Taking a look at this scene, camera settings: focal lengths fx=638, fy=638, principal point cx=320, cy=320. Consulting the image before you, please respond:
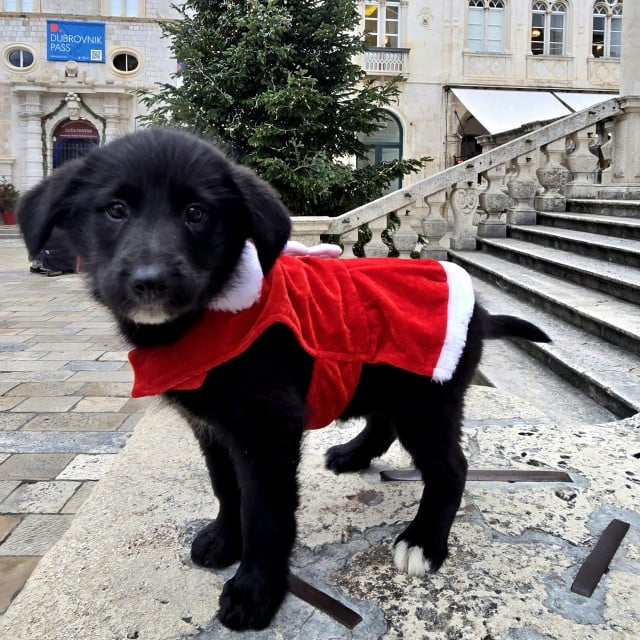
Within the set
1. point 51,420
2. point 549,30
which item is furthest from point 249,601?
point 549,30

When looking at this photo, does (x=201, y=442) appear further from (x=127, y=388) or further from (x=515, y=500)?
(x=127, y=388)

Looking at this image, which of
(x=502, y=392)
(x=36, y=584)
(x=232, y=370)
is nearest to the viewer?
(x=232, y=370)

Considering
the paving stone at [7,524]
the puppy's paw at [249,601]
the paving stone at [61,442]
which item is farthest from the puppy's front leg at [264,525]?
the paving stone at [61,442]

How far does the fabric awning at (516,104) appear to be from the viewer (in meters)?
21.6

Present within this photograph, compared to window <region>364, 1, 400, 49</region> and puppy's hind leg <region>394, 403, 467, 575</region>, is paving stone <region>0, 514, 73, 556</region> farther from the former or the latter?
window <region>364, 1, 400, 49</region>

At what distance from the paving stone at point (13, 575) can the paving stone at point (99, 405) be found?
2.00 meters

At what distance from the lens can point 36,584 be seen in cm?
190

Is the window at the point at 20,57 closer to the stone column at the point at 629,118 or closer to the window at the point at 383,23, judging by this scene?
the window at the point at 383,23

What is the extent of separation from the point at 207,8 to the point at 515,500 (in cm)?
856

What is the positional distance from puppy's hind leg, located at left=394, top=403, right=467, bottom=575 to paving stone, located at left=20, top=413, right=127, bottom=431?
2.66 m

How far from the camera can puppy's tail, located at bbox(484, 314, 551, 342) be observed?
7.52 feet

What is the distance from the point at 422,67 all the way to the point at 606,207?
56.4 ft

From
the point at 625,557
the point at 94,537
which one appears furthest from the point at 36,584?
the point at 625,557

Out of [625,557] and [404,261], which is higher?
[404,261]
